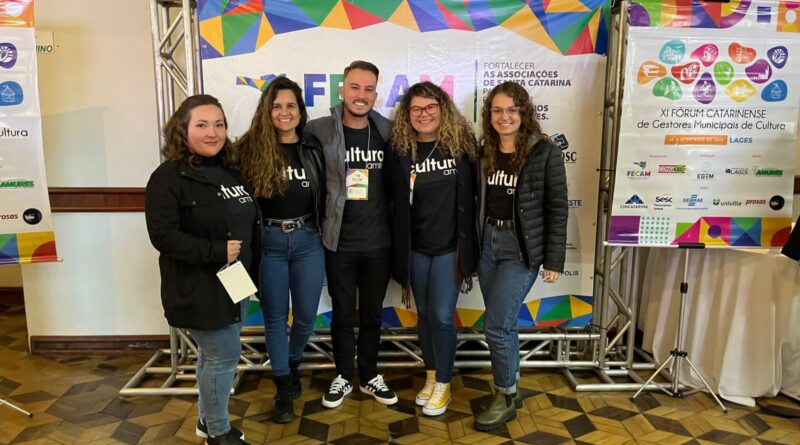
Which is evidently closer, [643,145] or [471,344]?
[643,145]

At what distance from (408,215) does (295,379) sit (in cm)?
101

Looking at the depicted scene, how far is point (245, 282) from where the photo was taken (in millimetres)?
1853

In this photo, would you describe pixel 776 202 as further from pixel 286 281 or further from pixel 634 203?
pixel 286 281

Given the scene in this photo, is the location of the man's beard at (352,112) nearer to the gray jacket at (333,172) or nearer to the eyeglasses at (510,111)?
the gray jacket at (333,172)

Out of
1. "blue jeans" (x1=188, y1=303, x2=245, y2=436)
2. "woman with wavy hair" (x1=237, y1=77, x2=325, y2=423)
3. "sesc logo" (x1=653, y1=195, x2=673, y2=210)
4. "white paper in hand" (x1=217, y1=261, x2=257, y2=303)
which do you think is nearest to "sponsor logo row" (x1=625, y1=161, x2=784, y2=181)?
"sesc logo" (x1=653, y1=195, x2=673, y2=210)

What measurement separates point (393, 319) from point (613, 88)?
64.9 inches

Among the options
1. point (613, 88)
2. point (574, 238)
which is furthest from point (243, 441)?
point (613, 88)

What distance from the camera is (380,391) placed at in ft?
8.29

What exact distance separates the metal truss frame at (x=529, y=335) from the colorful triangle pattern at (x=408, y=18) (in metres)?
0.10

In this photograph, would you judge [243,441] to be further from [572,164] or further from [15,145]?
[572,164]

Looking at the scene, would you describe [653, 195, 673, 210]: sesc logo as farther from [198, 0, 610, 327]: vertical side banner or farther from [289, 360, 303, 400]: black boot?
[289, 360, 303, 400]: black boot

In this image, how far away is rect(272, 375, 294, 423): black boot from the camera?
2.37m

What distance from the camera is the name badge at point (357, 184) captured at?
2.25 metres

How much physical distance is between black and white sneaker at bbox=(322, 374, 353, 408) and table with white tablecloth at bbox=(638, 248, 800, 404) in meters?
1.75
